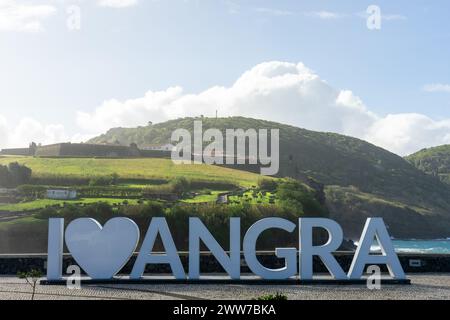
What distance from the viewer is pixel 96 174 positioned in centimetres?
10662

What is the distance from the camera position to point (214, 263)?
2873cm

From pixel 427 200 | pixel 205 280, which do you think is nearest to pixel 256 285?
pixel 205 280

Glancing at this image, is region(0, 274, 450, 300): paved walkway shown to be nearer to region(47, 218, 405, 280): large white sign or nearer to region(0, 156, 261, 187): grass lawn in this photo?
region(47, 218, 405, 280): large white sign

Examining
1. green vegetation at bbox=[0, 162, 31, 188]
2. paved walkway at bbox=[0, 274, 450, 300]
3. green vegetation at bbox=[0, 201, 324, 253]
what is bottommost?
green vegetation at bbox=[0, 201, 324, 253]

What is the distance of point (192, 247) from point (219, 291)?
261 cm

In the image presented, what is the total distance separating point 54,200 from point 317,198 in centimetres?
4577

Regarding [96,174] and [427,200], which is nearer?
[96,174]

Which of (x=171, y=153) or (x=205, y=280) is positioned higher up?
(x=171, y=153)

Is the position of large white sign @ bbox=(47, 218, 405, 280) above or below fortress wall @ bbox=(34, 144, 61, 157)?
below

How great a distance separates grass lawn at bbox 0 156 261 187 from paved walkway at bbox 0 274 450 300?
8076 centimetres

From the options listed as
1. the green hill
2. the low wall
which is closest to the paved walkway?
the low wall

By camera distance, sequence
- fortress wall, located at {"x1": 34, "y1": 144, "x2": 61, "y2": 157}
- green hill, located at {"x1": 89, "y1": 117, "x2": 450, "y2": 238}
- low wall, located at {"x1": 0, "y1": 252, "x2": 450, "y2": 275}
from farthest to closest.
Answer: green hill, located at {"x1": 89, "y1": 117, "x2": 450, "y2": 238}
fortress wall, located at {"x1": 34, "y1": 144, "x2": 61, "y2": 157}
low wall, located at {"x1": 0, "y1": 252, "x2": 450, "y2": 275}

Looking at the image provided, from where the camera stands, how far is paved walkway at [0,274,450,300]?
21.2 meters
